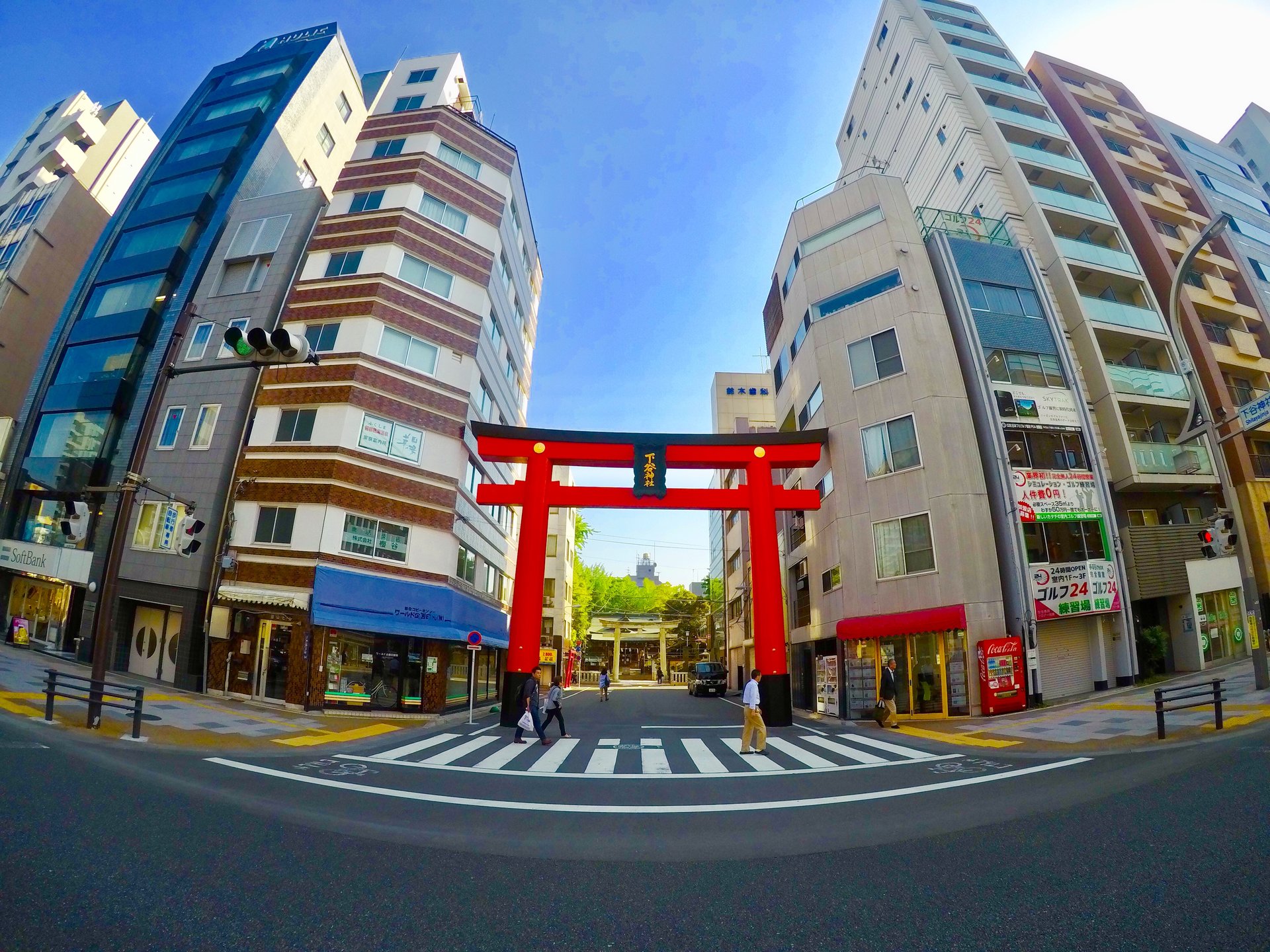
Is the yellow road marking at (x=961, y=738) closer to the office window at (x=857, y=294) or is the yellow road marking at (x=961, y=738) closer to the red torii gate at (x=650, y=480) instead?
the red torii gate at (x=650, y=480)

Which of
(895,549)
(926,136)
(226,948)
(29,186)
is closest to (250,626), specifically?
(226,948)

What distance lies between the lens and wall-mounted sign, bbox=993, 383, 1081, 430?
20016 mm

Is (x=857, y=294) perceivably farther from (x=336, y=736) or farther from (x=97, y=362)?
(x=97, y=362)

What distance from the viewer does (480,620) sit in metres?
23.5

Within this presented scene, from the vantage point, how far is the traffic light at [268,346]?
7195 mm

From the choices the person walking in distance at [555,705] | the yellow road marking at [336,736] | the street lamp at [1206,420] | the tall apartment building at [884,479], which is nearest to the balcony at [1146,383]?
the tall apartment building at [884,479]

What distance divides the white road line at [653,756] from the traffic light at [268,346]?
29.8 feet

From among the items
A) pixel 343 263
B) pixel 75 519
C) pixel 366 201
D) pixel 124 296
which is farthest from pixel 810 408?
pixel 124 296

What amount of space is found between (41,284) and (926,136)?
5256cm

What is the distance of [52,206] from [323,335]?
27614mm

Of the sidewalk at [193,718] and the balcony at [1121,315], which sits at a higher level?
the balcony at [1121,315]

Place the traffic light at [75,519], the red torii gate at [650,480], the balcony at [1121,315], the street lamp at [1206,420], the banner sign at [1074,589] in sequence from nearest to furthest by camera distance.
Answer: the traffic light at [75,519]
the street lamp at [1206,420]
the banner sign at [1074,589]
the red torii gate at [650,480]
the balcony at [1121,315]

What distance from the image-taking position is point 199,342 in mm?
22703

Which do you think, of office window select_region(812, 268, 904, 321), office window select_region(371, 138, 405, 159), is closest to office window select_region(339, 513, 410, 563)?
office window select_region(371, 138, 405, 159)
